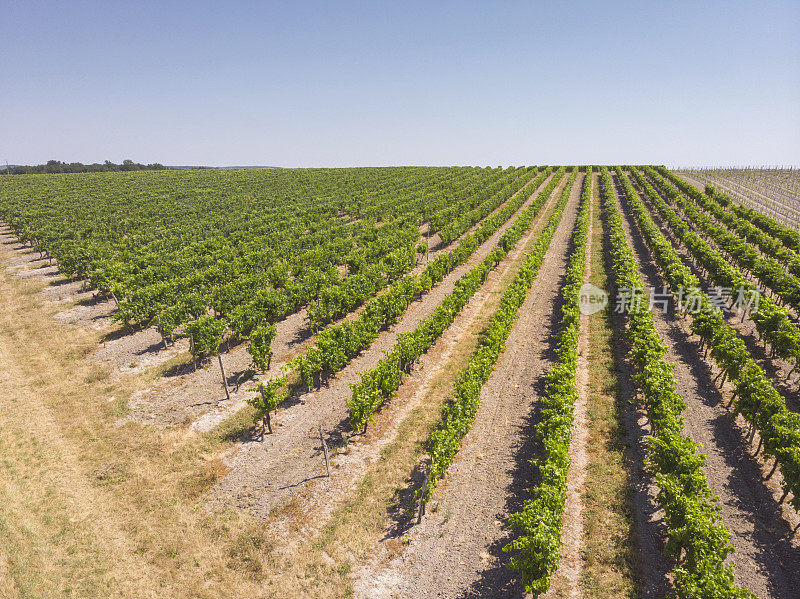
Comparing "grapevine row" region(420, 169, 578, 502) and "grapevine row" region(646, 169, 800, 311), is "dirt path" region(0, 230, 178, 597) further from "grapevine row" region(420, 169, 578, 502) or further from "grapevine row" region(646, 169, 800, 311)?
"grapevine row" region(646, 169, 800, 311)

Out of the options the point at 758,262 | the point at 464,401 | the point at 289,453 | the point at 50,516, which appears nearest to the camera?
the point at 50,516

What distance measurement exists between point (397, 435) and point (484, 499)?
16.6 ft

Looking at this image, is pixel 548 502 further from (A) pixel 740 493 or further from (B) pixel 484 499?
(A) pixel 740 493

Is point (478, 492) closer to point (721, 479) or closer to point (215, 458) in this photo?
point (721, 479)

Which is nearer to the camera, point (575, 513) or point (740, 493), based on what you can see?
point (575, 513)

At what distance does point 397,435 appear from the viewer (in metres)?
18.2

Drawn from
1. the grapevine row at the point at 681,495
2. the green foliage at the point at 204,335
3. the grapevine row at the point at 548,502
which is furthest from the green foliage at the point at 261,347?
the grapevine row at the point at 681,495

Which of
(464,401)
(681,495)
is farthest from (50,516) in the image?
(681,495)

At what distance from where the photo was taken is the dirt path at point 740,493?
12.3m

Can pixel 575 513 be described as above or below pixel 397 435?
below

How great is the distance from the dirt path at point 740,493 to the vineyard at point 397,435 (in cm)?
9

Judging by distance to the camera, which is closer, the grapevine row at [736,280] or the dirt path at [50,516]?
the dirt path at [50,516]

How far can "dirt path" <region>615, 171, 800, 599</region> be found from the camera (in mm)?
12320

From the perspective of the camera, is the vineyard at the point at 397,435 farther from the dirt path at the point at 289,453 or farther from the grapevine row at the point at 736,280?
the grapevine row at the point at 736,280
